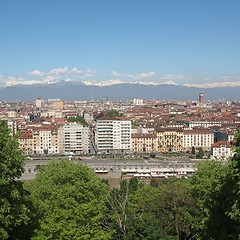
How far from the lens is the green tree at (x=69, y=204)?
9.03 metres

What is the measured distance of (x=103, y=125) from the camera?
147ft

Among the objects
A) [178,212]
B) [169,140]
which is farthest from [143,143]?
[178,212]

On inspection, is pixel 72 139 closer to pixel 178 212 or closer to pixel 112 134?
pixel 112 134

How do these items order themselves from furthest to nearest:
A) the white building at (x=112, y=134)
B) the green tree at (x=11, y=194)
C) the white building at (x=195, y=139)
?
the white building at (x=195, y=139) → the white building at (x=112, y=134) → the green tree at (x=11, y=194)

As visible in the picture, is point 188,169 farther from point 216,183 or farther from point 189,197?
point 216,183

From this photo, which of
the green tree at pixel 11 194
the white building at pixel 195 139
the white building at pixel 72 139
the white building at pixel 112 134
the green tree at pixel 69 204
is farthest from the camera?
the white building at pixel 195 139

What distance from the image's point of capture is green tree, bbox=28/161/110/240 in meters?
9.03

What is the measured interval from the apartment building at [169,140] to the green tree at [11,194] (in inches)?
1484

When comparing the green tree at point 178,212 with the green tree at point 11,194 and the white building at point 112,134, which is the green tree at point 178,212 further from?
the white building at point 112,134

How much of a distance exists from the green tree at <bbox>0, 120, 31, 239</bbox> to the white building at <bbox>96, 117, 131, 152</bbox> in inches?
1399

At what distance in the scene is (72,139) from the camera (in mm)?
44781

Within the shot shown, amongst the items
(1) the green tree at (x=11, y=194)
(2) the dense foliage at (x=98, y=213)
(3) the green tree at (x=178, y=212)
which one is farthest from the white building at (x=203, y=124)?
A: (1) the green tree at (x=11, y=194)

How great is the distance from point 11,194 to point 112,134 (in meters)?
36.4

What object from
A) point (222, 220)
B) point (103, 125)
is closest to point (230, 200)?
point (222, 220)
